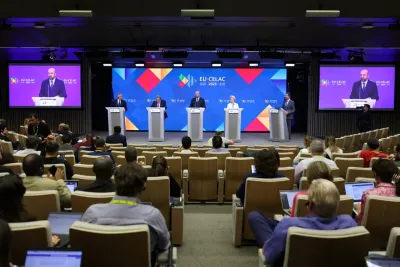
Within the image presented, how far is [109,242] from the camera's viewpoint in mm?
2605

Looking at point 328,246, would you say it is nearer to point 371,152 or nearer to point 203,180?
point 203,180

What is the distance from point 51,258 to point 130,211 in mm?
572

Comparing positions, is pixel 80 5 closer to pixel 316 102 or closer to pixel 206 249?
pixel 206 249

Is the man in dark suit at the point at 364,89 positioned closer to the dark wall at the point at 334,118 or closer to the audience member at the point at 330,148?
the dark wall at the point at 334,118

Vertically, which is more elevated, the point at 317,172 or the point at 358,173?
the point at 317,172

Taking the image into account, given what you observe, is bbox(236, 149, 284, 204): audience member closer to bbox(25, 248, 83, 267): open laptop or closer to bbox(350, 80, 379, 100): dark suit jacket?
bbox(25, 248, 83, 267): open laptop

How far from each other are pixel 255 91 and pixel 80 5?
29.6ft

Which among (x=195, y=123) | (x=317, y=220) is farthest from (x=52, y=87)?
(x=317, y=220)

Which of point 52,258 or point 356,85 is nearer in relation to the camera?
point 52,258

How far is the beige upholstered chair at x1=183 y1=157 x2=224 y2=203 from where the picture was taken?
259 inches

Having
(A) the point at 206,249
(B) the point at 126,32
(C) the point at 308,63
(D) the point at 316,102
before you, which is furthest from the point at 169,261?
(C) the point at 308,63

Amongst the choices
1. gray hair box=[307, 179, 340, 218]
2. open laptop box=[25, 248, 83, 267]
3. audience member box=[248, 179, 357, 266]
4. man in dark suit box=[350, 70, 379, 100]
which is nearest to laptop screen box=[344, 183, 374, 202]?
audience member box=[248, 179, 357, 266]

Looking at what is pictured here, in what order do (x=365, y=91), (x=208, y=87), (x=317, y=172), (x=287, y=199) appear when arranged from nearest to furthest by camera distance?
(x=317, y=172), (x=287, y=199), (x=365, y=91), (x=208, y=87)

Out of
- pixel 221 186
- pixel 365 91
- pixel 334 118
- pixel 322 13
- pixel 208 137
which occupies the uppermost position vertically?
pixel 322 13
